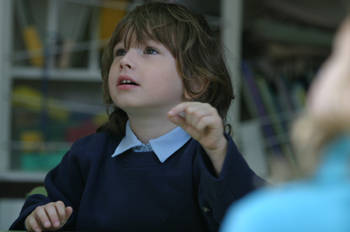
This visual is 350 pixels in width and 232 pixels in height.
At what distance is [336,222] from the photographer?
24 centimetres

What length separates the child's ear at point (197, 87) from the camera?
38.5 inches

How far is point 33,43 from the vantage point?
2.17 meters

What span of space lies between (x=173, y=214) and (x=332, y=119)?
64 cm

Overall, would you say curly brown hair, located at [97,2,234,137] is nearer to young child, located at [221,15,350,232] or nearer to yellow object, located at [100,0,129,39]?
young child, located at [221,15,350,232]

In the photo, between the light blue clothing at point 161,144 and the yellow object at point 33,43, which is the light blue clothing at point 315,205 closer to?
the light blue clothing at point 161,144

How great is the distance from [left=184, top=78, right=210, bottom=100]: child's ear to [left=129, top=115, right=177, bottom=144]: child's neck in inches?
3.1

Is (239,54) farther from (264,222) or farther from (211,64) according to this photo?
(264,222)

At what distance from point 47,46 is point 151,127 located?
1.40 m

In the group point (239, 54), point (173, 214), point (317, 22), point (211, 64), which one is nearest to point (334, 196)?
point (173, 214)

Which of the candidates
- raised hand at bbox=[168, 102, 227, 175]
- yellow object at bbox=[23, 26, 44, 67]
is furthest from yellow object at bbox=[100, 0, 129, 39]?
raised hand at bbox=[168, 102, 227, 175]

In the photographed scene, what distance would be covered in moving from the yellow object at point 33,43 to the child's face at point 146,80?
1.35 m

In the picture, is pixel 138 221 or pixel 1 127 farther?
pixel 1 127

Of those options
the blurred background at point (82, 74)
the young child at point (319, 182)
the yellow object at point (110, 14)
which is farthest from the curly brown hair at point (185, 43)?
the yellow object at point (110, 14)

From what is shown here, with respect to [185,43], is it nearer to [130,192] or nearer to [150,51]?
[150,51]
